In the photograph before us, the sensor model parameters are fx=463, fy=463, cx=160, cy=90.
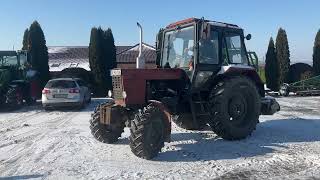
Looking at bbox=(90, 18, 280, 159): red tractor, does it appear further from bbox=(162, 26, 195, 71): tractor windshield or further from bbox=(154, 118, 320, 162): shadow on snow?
bbox=(154, 118, 320, 162): shadow on snow

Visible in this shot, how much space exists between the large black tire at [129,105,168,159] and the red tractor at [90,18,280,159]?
9 centimetres

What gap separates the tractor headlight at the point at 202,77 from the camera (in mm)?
10070

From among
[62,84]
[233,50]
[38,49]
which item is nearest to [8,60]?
[62,84]

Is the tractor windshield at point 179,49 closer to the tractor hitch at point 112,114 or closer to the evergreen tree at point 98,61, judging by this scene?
the tractor hitch at point 112,114

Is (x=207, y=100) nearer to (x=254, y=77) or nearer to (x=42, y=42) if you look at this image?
(x=254, y=77)

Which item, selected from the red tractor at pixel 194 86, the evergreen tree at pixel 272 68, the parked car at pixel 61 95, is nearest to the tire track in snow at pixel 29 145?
the red tractor at pixel 194 86

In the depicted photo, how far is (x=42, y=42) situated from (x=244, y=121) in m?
20.6

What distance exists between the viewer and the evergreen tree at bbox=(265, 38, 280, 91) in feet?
94.9

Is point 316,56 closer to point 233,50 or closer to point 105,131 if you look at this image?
point 233,50

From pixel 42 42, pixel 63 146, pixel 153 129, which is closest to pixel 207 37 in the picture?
pixel 153 129

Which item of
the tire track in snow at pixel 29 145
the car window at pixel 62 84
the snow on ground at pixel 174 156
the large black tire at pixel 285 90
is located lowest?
the tire track in snow at pixel 29 145

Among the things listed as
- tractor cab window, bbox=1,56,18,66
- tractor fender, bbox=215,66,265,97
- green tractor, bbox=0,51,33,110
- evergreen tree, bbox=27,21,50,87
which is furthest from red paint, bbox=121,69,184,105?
evergreen tree, bbox=27,21,50,87

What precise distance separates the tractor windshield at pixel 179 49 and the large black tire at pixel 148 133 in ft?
6.31

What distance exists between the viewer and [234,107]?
10398 mm
